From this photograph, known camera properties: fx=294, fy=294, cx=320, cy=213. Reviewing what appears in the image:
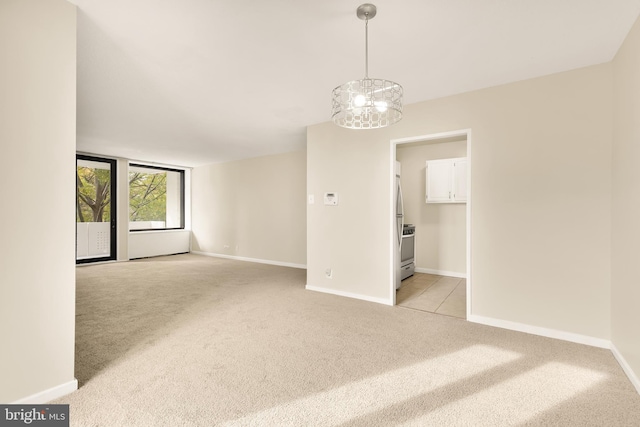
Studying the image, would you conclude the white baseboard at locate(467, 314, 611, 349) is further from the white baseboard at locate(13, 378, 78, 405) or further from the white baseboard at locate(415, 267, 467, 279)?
the white baseboard at locate(13, 378, 78, 405)

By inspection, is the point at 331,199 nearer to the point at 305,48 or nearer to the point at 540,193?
the point at 305,48

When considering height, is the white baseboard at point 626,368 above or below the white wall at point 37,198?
below

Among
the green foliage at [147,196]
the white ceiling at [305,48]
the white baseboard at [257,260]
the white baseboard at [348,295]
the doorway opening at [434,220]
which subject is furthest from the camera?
the green foliage at [147,196]

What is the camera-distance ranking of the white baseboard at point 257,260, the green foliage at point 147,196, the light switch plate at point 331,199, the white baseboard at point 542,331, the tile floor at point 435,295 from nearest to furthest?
the white baseboard at point 542,331
the tile floor at point 435,295
the light switch plate at point 331,199
the white baseboard at point 257,260
the green foliage at point 147,196

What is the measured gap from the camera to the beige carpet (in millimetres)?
1652

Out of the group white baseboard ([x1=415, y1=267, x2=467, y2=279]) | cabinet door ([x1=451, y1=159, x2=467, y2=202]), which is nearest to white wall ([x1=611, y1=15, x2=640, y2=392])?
cabinet door ([x1=451, y1=159, x2=467, y2=202])

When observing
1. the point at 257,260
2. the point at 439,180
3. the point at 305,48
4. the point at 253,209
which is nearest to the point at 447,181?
the point at 439,180

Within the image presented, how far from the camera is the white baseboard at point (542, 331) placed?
2540mm

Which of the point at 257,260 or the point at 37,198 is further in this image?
the point at 257,260

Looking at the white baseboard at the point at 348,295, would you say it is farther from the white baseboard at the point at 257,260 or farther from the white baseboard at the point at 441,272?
the white baseboard at the point at 441,272

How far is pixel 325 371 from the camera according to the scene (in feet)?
6.91

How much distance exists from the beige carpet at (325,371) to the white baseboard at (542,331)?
0.35 ft

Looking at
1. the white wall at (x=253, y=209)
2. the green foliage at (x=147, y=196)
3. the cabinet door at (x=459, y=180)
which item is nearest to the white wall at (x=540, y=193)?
the cabinet door at (x=459, y=180)

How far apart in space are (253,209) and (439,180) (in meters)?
4.15
